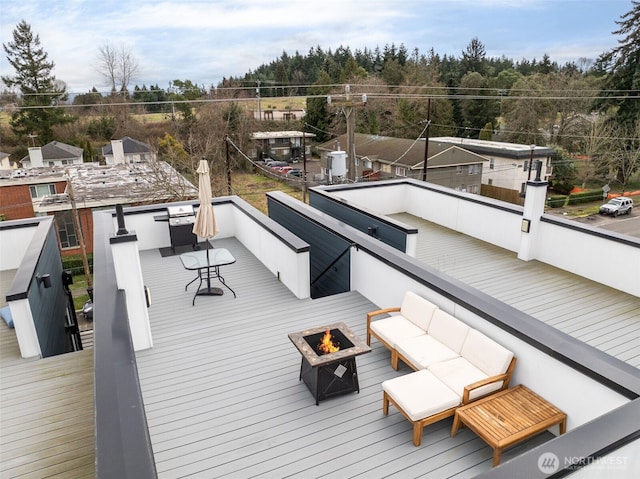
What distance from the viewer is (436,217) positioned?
10609mm

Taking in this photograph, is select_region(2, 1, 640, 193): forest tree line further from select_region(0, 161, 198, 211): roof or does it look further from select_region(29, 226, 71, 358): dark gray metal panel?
select_region(29, 226, 71, 358): dark gray metal panel

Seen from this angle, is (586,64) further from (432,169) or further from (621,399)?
(621,399)

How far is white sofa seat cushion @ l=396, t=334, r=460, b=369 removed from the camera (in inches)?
166

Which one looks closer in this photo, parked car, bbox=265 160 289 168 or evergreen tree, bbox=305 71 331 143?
parked car, bbox=265 160 289 168

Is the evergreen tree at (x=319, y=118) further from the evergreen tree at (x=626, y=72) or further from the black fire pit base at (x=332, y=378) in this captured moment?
the black fire pit base at (x=332, y=378)

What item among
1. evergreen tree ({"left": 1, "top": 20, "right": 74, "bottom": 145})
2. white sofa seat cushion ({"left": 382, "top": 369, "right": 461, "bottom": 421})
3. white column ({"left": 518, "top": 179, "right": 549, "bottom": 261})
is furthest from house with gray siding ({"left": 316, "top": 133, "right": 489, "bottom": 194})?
evergreen tree ({"left": 1, "top": 20, "right": 74, "bottom": 145})

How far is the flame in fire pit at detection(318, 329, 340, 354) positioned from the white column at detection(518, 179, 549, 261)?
16.7 feet

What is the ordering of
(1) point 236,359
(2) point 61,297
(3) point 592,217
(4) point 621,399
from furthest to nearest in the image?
(3) point 592,217
(2) point 61,297
(1) point 236,359
(4) point 621,399

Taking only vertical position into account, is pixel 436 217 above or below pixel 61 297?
above

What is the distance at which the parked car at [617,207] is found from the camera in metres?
Result: 24.6

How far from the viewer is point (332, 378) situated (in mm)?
4184

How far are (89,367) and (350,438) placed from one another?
390 centimetres

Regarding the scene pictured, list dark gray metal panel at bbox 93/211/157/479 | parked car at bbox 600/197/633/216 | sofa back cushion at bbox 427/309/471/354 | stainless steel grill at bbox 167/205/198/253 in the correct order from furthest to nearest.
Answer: parked car at bbox 600/197/633/216 < stainless steel grill at bbox 167/205/198/253 < sofa back cushion at bbox 427/309/471/354 < dark gray metal panel at bbox 93/211/157/479

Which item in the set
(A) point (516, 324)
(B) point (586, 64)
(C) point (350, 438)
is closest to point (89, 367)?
(C) point (350, 438)
